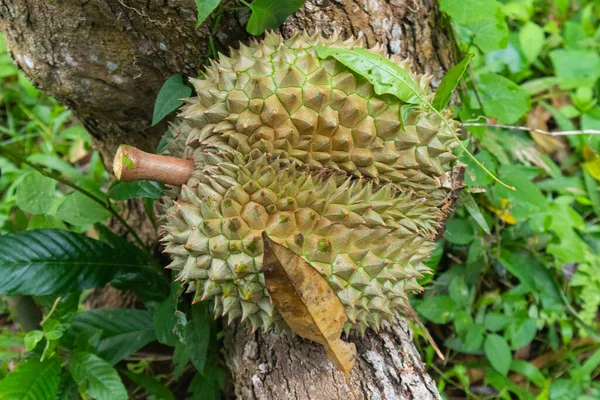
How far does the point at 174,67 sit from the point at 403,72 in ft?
2.52

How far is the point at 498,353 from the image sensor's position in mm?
2332

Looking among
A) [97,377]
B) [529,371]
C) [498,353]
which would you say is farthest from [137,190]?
[529,371]

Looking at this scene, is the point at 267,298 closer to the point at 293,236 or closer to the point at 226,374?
the point at 293,236

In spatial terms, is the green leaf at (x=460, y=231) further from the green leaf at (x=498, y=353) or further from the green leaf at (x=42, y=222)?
the green leaf at (x=42, y=222)

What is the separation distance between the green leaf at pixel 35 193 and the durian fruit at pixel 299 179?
78 centimetres

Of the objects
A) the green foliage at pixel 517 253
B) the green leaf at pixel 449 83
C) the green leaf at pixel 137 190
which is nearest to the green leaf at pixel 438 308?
the green foliage at pixel 517 253

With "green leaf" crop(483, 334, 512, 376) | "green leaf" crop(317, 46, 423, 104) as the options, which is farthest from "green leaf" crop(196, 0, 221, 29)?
"green leaf" crop(483, 334, 512, 376)

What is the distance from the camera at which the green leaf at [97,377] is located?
1734 millimetres

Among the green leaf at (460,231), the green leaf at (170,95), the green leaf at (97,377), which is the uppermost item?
the green leaf at (170,95)

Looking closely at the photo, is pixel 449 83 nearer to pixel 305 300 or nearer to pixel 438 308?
pixel 305 300

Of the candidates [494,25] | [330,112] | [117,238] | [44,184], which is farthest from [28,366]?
[494,25]

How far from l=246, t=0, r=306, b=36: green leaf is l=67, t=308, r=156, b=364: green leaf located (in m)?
1.22

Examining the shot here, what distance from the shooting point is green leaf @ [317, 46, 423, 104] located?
4.81 feet

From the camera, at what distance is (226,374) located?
2145 millimetres
